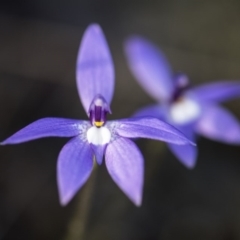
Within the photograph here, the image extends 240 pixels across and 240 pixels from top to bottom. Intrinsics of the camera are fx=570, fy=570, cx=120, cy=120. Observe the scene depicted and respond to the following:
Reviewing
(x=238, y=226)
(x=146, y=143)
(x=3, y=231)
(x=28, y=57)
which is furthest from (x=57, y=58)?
(x=238, y=226)

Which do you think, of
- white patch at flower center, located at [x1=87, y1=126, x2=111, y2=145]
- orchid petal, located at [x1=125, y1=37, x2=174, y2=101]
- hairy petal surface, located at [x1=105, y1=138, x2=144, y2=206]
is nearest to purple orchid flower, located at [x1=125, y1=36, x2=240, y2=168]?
orchid petal, located at [x1=125, y1=37, x2=174, y2=101]

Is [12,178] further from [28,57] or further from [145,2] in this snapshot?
[145,2]

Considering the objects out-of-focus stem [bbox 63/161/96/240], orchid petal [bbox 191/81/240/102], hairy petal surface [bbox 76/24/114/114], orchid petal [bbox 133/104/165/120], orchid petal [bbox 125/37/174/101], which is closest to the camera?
hairy petal surface [bbox 76/24/114/114]

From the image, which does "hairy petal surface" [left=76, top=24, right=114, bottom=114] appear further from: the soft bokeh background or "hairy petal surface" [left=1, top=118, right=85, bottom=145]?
the soft bokeh background

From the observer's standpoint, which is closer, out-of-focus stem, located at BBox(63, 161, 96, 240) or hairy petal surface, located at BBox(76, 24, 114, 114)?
hairy petal surface, located at BBox(76, 24, 114, 114)

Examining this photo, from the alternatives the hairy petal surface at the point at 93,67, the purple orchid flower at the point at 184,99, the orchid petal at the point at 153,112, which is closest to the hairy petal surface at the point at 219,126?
the purple orchid flower at the point at 184,99

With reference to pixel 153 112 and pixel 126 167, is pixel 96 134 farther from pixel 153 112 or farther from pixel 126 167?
pixel 153 112
